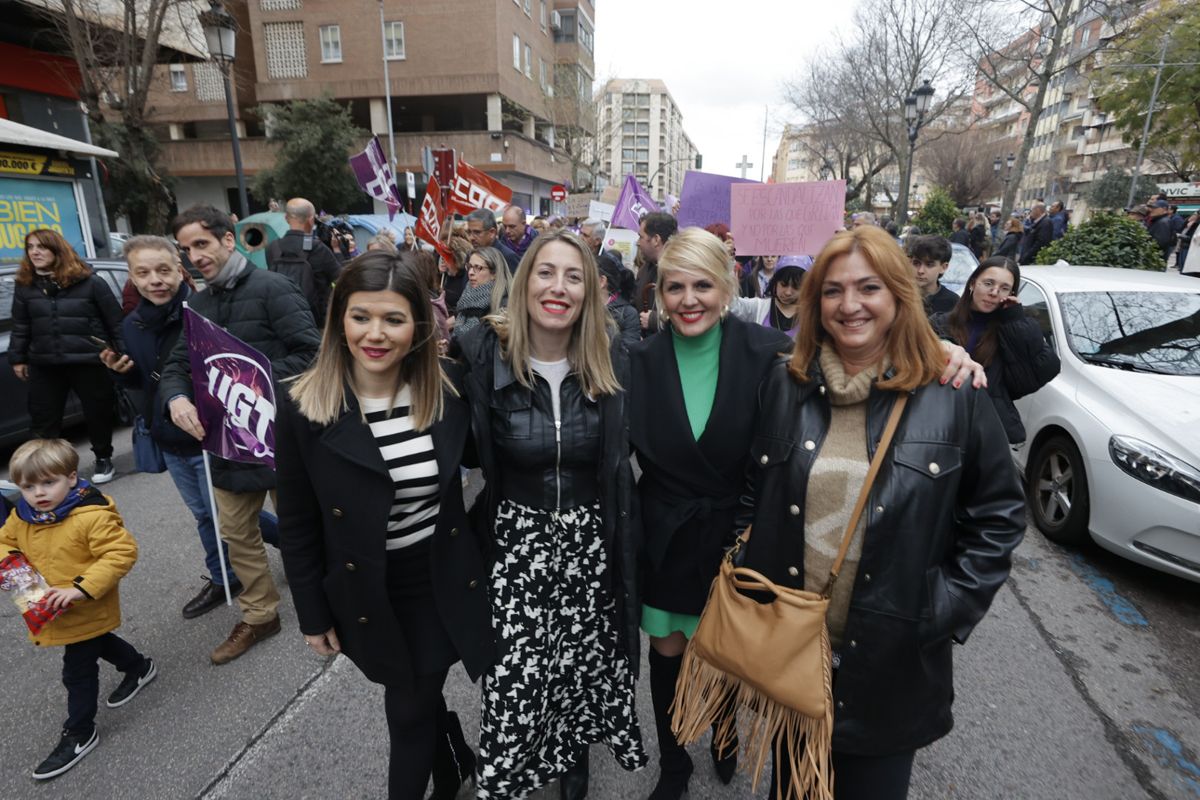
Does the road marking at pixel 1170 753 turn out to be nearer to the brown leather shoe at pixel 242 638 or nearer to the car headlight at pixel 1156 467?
the car headlight at pixel 1156 467

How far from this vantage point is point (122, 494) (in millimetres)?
5262

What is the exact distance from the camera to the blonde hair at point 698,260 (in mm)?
2129

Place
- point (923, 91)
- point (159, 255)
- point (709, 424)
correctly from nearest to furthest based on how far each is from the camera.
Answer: point (709, 424) → point (159, 255) → point (923, 91)

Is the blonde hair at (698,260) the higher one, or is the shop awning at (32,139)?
the shop awning at (32,139)

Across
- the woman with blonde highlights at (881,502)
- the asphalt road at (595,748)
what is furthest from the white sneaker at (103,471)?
the woman with blonde highlights at (881,502)

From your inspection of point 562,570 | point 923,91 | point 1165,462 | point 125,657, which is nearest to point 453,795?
point 562,570

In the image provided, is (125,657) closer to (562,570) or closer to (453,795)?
(453,795)

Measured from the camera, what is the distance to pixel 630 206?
10.3 meters

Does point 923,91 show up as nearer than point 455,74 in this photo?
Yes

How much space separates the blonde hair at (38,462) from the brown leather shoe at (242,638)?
1.20 m

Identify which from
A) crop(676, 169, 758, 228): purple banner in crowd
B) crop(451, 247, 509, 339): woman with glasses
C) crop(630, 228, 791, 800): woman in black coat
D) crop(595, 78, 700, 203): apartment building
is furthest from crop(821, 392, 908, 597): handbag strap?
crop(595, 78, 700, 203): apartment building

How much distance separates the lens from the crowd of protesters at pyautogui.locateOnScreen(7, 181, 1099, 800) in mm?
1636

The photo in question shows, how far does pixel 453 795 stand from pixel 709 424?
1717 millimetres

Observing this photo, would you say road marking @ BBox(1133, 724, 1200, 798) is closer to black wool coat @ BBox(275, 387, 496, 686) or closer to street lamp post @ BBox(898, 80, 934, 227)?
black wool coat @ BBox(275, 387, 496, 686)
